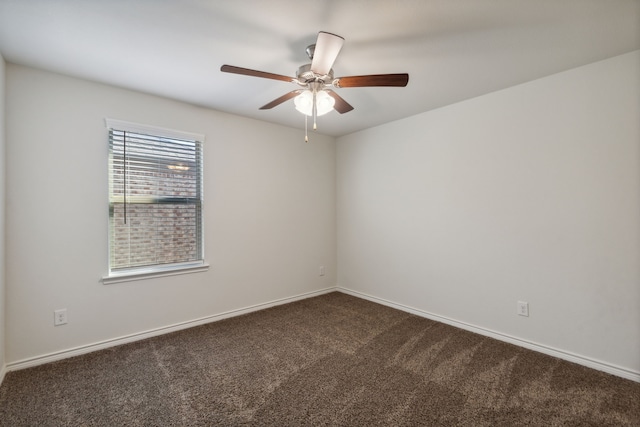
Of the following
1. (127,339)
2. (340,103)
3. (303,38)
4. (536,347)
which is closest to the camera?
(303,38)

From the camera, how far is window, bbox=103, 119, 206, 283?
270 centimetres

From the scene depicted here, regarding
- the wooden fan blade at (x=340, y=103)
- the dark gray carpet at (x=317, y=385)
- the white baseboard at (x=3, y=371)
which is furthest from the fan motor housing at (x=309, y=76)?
the white baseboard at (x=3, y=371)

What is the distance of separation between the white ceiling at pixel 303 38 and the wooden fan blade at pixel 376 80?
30 centimetres

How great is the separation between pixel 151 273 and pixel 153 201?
0.69 m

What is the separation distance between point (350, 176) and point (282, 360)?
2.63 m

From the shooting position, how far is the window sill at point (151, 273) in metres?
2.64

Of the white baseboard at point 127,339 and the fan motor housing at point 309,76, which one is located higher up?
the fan motor housing at point 309,76

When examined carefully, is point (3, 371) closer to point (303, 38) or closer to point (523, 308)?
point (303, 38)

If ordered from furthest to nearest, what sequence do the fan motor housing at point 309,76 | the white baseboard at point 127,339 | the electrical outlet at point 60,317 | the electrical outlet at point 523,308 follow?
the electrical outlet at point 523,308, the electrical outlet at point 60,317, the white baseboard at point 127,339, the fan motor housing at point 309,76

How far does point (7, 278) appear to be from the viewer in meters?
2.24

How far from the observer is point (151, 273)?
9.34 feet

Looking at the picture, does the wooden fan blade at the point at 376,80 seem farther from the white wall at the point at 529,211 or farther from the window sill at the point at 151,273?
the window sill at the point at 151,273

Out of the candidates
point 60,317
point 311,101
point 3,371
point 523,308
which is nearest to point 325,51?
point 311,101

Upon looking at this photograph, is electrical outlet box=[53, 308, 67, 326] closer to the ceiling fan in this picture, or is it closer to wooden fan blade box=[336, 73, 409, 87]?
the ceiling fan
